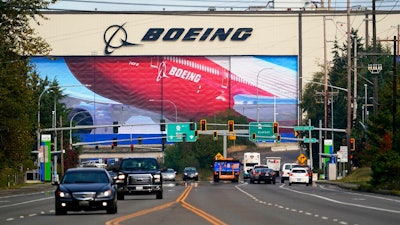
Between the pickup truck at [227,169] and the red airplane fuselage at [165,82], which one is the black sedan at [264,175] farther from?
the red airplane fuselage at [165,82]

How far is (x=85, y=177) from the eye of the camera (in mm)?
35000

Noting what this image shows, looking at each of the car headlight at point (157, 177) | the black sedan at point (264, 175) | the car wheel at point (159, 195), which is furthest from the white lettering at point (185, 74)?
the car headlight at point (157, 177)

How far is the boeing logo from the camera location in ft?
525

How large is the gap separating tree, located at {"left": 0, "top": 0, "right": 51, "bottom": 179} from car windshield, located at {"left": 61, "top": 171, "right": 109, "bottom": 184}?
29810 mm

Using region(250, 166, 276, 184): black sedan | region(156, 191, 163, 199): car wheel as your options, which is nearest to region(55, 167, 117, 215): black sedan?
region(156, 191, 163, 199): car wheel

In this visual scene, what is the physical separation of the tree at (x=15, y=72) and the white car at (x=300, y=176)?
2567 centimetres

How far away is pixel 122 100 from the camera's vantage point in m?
162

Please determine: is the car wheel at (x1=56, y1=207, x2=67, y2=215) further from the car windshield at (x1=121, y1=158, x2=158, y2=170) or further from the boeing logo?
the boeing logo

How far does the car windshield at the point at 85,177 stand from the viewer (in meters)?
34.8

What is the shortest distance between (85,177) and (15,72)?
3351cm

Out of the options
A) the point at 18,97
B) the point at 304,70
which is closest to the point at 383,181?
the point at 18,97

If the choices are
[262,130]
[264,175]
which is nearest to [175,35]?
[262,130]

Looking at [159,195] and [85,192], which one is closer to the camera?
[85,192]

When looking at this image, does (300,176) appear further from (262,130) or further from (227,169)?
(262,130)
